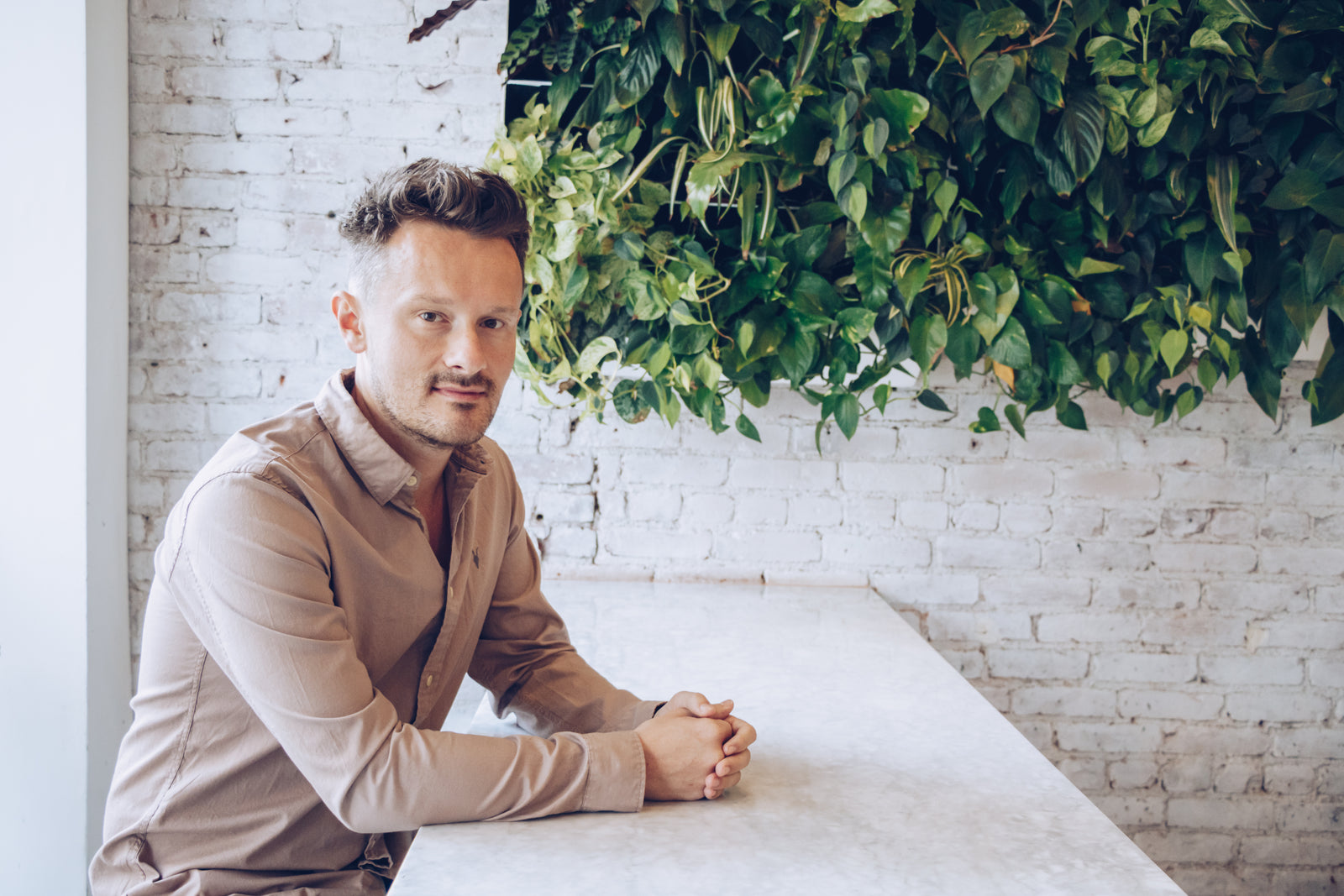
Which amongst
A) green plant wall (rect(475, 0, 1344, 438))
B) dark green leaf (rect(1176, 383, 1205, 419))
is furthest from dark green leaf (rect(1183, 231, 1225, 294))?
dark green leaf (rect(1176, 383, 1205, 419))

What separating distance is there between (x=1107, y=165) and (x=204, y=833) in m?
1.66

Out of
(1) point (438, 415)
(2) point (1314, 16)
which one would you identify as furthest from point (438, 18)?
(2) point (1314, 16)

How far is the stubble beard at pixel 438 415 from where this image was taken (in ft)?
3.50

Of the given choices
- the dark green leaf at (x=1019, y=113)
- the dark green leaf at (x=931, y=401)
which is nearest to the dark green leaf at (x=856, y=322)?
the dark green leaf at (x=931, y=401)

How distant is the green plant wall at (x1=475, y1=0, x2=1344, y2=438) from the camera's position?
153 cm

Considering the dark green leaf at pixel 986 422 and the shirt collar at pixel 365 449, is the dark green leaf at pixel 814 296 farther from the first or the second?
the shirt collar at pixel 365 449

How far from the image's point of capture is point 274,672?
0.88 metres

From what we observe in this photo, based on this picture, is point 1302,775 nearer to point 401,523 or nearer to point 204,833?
point 401,523

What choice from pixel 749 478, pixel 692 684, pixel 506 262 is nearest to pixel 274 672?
pixel 506 262

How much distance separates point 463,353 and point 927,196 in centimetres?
93

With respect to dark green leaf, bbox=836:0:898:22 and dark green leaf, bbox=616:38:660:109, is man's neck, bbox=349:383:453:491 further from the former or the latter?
dark green leaf, bbox=836:0:898:22

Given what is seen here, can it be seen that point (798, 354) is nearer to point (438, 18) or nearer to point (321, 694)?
point (438, 18)

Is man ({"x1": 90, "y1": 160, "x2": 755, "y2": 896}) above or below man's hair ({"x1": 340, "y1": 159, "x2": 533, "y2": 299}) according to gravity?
below

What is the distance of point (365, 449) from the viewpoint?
1.04 metres
